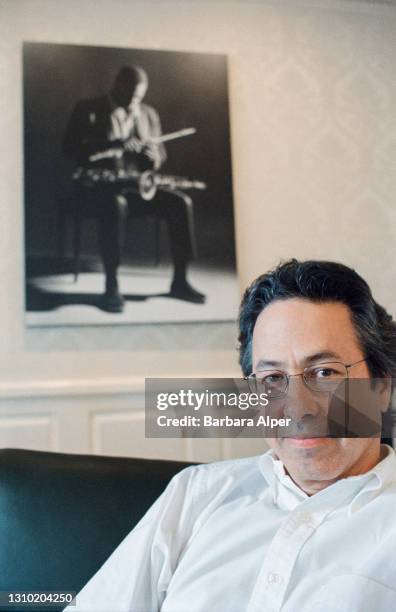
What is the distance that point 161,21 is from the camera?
2182mm

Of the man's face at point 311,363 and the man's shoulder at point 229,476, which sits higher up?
the man's face at point 311,363

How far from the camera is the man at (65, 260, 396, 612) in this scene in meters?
0.85

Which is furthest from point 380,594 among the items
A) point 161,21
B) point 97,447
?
point 161,21

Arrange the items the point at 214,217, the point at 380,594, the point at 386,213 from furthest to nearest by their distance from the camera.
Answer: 1. the point at 386,213
2. the point at 214,217
3. the point at 380,594

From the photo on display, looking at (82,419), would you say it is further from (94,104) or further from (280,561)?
(280,561)

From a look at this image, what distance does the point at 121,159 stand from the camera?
6.84 feet

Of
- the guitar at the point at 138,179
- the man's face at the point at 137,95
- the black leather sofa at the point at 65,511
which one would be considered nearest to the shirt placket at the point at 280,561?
the black leather sofa at the point at 65,511

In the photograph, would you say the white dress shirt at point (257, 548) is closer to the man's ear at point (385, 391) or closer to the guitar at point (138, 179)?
the man's ear at point (385, 391)

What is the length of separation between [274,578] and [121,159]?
5.11 feet

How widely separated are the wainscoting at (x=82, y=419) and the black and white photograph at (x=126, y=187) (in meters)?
0.22

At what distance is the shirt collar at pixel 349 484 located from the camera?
90 centimetres

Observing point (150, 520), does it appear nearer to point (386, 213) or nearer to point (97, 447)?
point (97, 447)

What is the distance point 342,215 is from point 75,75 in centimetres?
108

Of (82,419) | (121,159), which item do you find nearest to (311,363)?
(82,419)
